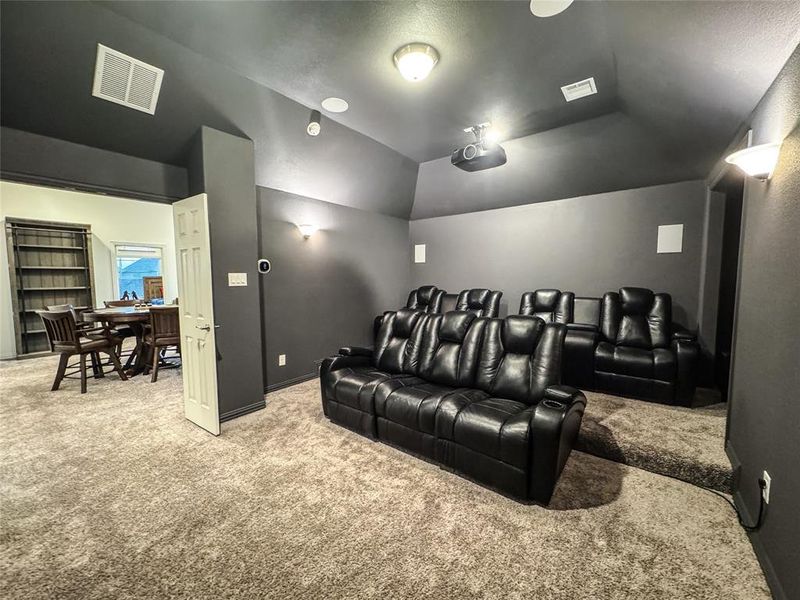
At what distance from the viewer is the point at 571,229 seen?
4.57m

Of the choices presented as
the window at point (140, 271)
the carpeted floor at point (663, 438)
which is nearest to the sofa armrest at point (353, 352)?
the carpeted floor at point (663, 438)

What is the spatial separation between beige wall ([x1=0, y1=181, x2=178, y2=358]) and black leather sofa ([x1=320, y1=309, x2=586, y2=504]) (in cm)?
512

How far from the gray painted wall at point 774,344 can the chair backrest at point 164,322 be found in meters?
5.31

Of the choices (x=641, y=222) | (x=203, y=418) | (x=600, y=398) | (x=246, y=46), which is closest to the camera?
(x=246, y=46)

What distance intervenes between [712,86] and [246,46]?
3.13m

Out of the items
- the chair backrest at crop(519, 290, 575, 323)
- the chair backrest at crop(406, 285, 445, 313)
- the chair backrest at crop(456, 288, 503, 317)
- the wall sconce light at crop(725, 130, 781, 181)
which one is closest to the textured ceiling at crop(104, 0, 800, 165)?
the wall sconce light at crop(725, 130, 781, 181)

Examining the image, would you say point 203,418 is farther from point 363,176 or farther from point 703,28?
point 703,28

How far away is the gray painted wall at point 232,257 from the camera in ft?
9.57

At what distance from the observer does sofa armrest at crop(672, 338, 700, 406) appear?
9.61ft

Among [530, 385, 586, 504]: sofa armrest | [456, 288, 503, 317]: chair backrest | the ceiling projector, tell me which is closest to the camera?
[530, 385, 586, 504]: sofa armrest

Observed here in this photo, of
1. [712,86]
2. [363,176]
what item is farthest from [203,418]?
[712,86]

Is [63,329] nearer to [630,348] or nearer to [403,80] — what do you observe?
[403,80]

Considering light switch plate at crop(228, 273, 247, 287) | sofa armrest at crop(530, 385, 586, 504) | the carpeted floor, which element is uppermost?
light switch plate at crop(228, 273, 247, 287)

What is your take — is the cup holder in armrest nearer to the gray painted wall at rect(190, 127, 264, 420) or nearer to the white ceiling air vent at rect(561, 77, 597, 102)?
the white ceiling air vent at rect(561, 77, 597, 102)
